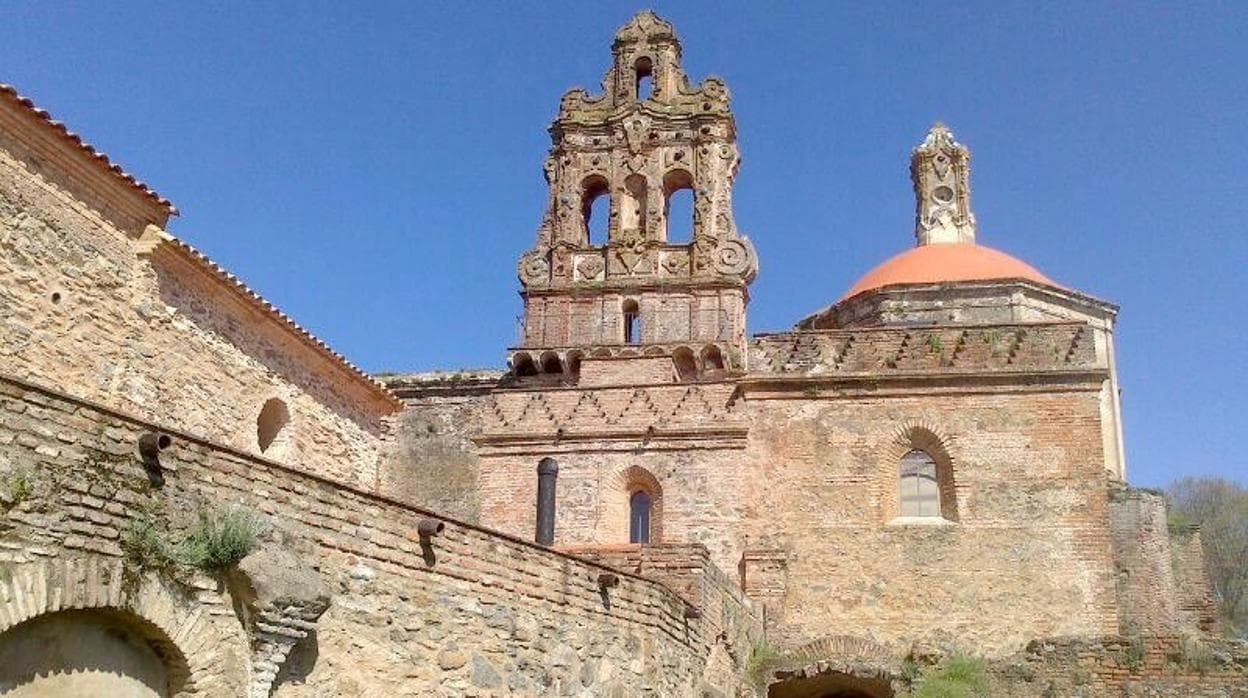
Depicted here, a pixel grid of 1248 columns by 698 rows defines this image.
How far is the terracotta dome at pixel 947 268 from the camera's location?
34.2m

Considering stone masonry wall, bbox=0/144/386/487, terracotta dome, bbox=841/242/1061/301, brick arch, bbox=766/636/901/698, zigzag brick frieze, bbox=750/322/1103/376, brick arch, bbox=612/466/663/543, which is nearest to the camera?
stone masonry wall, bbox=0/144/386/487

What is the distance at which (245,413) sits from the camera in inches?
774

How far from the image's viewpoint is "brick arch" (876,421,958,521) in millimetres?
19953

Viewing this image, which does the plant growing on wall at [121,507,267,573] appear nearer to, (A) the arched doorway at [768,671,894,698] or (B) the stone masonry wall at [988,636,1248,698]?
(A) the arched doorway at [768,671,894,698]

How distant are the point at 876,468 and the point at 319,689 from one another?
1244 cm

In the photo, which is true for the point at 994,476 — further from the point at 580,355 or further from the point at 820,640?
the point at 580,355

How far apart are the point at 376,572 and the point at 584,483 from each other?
1119 centimetres

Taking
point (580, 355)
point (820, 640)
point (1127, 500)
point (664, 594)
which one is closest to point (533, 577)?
point (664, 594)

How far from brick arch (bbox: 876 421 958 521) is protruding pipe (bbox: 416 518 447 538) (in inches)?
434

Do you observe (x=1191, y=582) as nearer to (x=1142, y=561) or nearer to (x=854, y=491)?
(x=1142, y=561)

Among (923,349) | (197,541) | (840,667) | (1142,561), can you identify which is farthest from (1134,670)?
(197,541)

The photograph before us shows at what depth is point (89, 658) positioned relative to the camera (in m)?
7.93

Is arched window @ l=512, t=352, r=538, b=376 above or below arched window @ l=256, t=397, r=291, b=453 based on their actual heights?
above

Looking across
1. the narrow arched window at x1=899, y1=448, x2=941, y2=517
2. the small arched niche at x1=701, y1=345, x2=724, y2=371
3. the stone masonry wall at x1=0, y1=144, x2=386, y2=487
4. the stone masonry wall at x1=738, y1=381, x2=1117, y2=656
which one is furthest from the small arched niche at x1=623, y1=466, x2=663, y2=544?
the small arched niche at x1=701, y1=345, x2=724, y2=371
